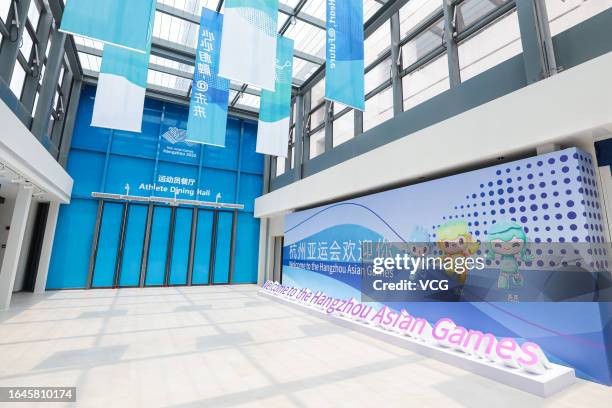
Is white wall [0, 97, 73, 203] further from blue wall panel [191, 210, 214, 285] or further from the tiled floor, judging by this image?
blue wall panel [191, 210, 214, 285]

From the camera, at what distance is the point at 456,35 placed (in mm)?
5965

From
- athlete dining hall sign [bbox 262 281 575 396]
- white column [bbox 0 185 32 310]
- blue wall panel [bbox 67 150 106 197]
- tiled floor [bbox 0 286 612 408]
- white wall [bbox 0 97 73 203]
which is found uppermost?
blue wall panel [bbox 67 150 106 197]

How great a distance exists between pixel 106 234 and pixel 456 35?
11.8m

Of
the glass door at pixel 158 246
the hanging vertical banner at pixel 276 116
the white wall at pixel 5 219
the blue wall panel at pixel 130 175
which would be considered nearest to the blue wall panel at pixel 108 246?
the blue wall panel at pixel 130 175

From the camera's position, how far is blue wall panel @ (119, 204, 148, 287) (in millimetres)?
10750

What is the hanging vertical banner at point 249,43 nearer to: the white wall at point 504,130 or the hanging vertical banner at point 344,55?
the hanging vertical banner at point 344,55

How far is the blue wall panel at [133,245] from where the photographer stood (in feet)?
35.3

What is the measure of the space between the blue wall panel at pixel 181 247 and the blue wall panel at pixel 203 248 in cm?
33

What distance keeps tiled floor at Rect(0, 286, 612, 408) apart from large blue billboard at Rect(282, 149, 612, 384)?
2.20 feet

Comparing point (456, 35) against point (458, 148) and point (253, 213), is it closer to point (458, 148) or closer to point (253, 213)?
point (458, 148)

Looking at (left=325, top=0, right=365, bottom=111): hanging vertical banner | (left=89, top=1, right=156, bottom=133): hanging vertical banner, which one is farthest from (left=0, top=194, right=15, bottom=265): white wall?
(left=325, top=0, right=365, bottom=111): hanging vertical banner

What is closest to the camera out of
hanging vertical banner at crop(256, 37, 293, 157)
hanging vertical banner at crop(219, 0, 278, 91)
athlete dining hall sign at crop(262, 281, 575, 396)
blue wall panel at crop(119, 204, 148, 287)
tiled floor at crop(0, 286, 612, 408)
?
tiled floor at crop(0, 286, 612, 408)

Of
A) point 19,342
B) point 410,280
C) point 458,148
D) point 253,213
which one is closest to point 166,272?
point 253,213

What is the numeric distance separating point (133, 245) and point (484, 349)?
436 inches
